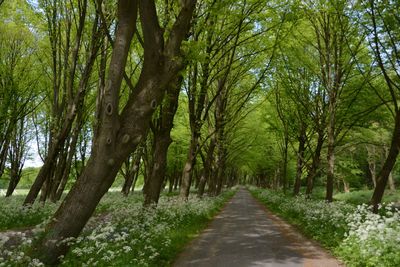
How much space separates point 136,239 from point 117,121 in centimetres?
306

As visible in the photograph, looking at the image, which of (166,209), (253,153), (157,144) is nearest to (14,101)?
(157,144)

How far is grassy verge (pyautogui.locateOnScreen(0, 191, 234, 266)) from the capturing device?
23.5 feet

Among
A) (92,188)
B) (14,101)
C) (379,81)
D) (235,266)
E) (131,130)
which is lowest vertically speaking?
(235,266)

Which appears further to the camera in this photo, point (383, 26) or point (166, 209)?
point (166, 209)

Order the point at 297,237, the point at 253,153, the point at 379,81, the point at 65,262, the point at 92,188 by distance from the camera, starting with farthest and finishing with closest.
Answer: the point at 253,153
the point at 379,81
the point at 297,237
the point at 92,188
the point at 65,262

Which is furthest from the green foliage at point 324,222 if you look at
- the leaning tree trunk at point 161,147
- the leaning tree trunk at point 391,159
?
the leaning tree trunk at point 161,147

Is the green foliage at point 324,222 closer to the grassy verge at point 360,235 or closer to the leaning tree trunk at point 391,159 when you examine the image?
the grassy verge at point 360,235

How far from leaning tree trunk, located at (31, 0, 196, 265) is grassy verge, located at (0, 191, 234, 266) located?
1.32 ft

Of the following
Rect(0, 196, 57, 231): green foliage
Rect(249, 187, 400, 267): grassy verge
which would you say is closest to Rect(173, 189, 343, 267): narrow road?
Rect(249, 187, 400, 267): grassy verge

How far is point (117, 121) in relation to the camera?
7684 mm

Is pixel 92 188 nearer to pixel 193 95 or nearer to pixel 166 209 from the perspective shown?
pixel 166 209

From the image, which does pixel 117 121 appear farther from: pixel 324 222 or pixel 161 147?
pixel 324 222

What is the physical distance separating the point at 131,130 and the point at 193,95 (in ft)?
36.0

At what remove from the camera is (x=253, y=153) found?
47969mm
